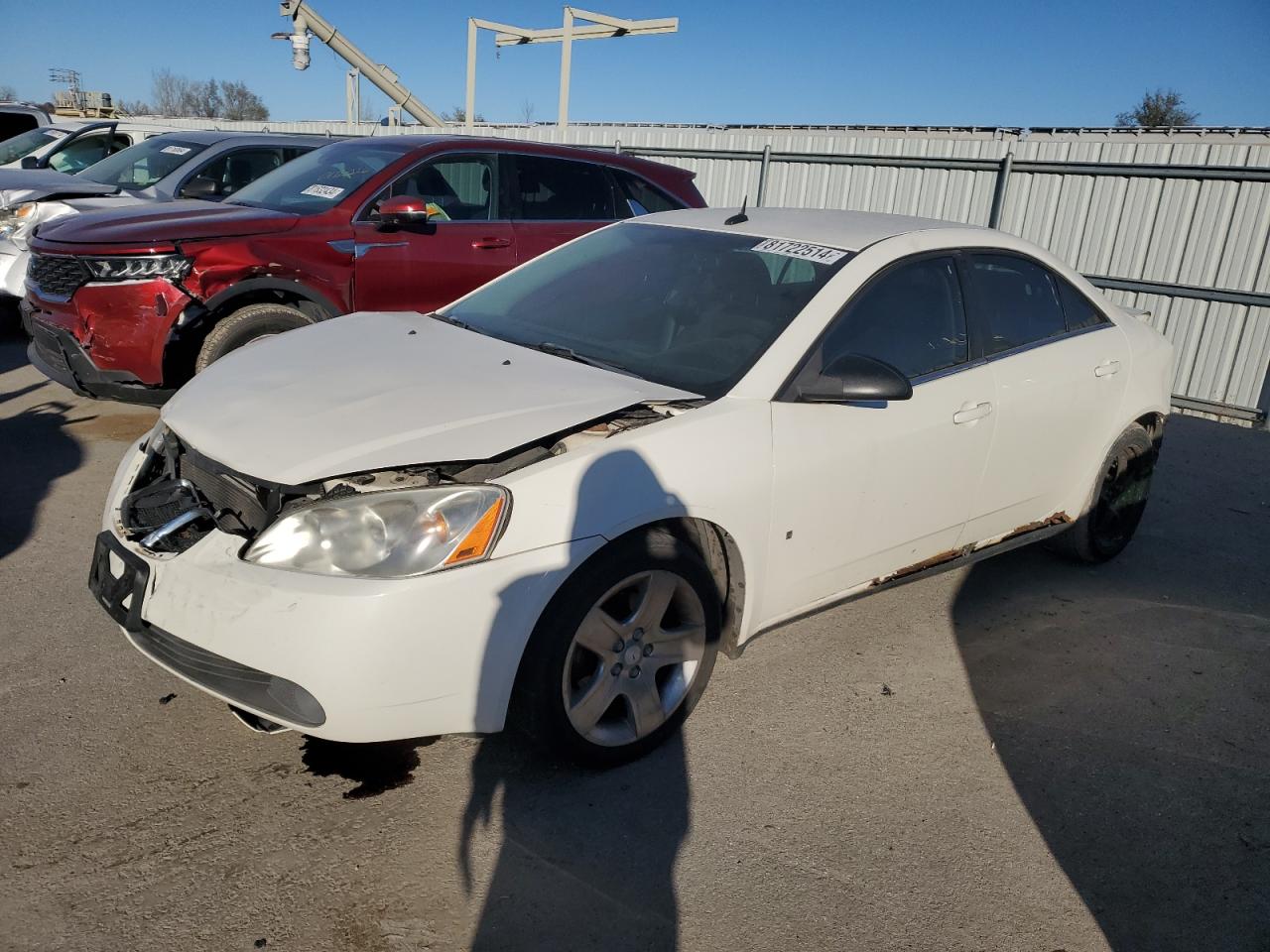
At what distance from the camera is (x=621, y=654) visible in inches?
115

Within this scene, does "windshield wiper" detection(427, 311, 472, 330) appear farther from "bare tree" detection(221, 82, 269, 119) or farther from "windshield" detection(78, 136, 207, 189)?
"bare tree" detection(221, 82, 269, 119)

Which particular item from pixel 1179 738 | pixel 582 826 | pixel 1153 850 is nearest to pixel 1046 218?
pixel 1179 738

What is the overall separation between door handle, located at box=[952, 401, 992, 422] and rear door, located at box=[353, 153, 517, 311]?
3596 mm

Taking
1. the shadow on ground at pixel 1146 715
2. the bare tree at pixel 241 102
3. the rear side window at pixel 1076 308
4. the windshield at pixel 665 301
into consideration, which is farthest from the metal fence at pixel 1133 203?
the bare tree at pixel 241 102

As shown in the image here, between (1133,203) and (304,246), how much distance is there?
8438mm

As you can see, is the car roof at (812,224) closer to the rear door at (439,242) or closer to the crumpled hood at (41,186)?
the rear door at (439,242)

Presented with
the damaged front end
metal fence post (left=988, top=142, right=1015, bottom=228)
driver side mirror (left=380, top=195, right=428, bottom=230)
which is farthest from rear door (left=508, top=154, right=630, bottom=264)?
metal fence post (left=988, top=142, right=1015, bottom=228)

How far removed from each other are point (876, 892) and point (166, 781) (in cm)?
198

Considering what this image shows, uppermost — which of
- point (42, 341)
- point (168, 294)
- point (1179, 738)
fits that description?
point (168, 294)

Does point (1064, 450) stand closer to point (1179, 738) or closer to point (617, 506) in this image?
point (1179, 738)

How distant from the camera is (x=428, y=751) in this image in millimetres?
3066

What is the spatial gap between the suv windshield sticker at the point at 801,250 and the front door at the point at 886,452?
19 cm

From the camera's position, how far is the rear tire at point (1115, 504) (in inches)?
184

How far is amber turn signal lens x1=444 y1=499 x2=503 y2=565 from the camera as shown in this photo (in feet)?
8.22
